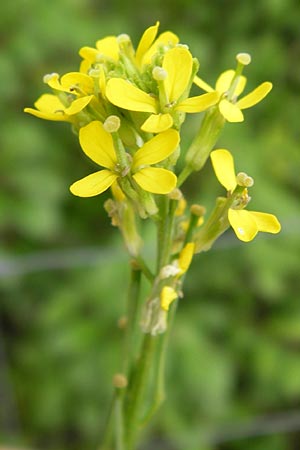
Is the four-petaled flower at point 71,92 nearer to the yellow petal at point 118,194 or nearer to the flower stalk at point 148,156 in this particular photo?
the flower stalk at point 148,156

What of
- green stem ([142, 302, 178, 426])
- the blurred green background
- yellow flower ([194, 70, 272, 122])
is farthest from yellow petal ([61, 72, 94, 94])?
the blurred green background

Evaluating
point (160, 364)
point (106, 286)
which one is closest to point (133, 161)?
point (160, 364)

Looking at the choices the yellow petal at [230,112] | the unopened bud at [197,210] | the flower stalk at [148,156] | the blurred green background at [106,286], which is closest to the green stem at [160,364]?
the flower stalk at [148,156]

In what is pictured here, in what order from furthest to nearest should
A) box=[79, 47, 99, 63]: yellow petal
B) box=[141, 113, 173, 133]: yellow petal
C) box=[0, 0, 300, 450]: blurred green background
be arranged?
box=[0, 0, 300, 450]: blurred green background → box=[79, 47, 99, 63]: yellow petal → box=[141, 113, 173, 133]: yellow petal

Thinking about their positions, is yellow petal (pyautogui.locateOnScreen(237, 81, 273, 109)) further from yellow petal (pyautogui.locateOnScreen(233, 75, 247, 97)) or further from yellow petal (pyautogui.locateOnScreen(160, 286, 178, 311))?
yellow petal (pyautogui.locateOnScreen(160, 286, 178, 311))

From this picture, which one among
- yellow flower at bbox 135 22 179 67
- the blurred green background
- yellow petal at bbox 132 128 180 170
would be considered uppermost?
yellow flower at bbox 135 22 179 67

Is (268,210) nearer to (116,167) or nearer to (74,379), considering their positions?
(74,379)
